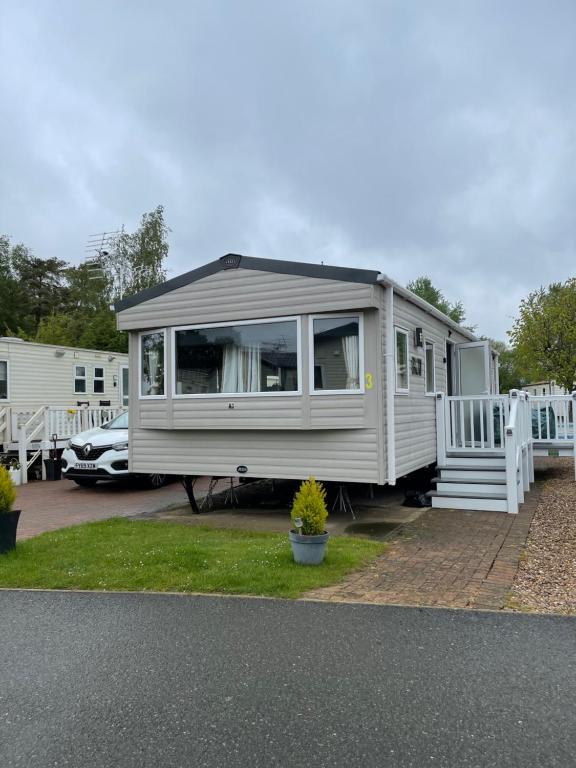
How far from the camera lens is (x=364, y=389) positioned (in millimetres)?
7562

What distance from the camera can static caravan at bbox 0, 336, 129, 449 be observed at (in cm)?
1493

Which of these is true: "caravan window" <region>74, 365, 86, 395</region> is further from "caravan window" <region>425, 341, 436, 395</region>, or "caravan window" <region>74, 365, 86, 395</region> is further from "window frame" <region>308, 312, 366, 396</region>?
"window frame" <region>308, 312, 366, 396</region>

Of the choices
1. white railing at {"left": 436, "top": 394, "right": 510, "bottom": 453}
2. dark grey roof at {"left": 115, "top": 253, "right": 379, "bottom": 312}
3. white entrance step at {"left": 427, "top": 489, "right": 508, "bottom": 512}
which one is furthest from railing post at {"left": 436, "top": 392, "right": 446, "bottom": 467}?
dark grey roof at {"left": 115, "top": 253, "right": 379, "bottom": 312}

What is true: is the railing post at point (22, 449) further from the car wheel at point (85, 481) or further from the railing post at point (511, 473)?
the railing post at point (511, 473)

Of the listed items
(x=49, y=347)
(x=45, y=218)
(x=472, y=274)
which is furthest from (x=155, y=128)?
(x=472, y=274)

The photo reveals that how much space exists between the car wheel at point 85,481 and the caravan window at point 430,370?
6824 millimetres

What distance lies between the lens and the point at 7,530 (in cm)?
613

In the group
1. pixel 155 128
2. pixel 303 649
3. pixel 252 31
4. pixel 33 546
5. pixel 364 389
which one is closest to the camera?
pixel 303 649

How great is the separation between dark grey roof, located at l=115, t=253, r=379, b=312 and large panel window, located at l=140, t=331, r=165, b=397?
1.98ft

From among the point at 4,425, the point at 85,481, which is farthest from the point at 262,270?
the point at 4,425

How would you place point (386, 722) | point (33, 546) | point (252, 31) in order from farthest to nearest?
point (252, 31) < point (33, 546) < point (386, 722)

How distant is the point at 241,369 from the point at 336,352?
1464mm

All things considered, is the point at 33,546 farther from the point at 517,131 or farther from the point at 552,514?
the point at 517,131

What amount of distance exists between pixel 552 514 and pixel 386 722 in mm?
6156
